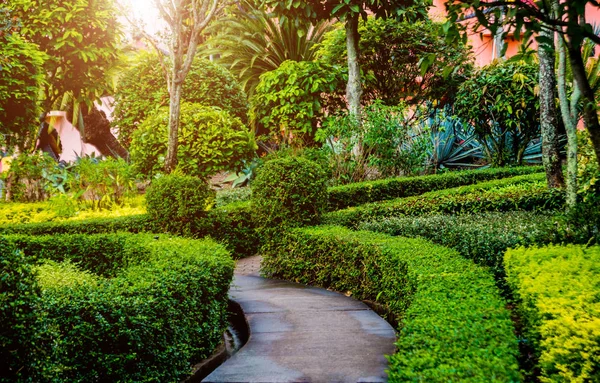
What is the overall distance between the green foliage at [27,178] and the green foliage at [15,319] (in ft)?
32.3

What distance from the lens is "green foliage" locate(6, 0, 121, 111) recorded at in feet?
43.0

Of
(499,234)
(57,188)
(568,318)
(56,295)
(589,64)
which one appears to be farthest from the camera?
(589,64)

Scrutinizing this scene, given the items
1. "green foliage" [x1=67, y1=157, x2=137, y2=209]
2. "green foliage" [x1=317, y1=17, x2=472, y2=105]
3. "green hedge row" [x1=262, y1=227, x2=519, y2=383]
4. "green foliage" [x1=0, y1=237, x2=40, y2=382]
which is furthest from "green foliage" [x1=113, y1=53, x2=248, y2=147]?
"green foliage" [x1=0, y1=237, x2=40, y2=382]

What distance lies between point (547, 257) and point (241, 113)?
44.0 ft

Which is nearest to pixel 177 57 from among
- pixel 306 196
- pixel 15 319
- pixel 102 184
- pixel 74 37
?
pixel 102 184

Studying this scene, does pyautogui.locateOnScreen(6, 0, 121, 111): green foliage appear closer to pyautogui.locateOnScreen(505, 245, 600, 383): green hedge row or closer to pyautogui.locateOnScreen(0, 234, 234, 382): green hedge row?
pyautogui.locateOnScreen(0, 234, 234, 382): green hedge row

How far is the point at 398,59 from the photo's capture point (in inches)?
684

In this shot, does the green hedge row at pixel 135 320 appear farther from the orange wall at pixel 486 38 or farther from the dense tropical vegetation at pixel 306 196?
the orange wall at pixel 486 38

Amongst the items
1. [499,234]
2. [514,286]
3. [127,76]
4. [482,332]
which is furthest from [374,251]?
[127,76]

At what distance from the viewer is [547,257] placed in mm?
4832

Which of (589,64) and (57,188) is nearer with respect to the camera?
(57,188)

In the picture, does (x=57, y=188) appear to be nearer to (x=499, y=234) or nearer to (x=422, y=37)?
(x=499, y=234)

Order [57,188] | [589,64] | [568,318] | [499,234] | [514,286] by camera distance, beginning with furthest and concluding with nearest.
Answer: [589,64]
[57,188]
[499,234]
[514,286]
[568,318]

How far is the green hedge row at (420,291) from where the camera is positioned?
2877 mm
